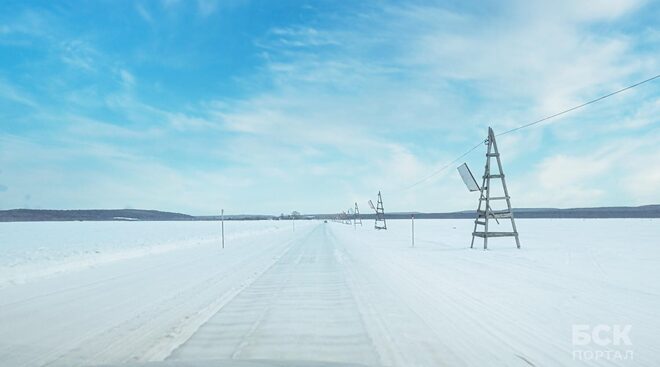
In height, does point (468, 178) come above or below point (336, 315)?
above

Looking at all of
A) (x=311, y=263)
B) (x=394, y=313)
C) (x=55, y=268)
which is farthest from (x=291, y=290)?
(x=55, y=268)

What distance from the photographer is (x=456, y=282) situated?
10562 mm

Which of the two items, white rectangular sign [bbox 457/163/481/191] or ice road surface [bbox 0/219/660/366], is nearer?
ice road surface [bbox 0/219/660/366]

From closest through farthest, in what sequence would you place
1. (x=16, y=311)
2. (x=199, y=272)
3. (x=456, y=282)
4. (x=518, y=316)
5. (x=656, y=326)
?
(x=656, y=326)
(x=518, y=316)
(x=16, y=311)
(x=456, y=282)
(x=199, y=272)

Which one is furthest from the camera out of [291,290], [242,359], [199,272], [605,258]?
[605,258]

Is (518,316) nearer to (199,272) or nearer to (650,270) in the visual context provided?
(650,270)

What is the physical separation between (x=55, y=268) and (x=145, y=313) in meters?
9.16

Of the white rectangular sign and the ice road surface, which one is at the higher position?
the white rectangular sign

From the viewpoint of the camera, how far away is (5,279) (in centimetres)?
1165

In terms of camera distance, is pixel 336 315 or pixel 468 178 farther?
pixel 468 178

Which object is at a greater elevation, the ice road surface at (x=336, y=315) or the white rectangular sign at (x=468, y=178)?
the white rectangular sign at (x=468, y=178)

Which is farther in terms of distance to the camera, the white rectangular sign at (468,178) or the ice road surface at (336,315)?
the white rectangular sign at (468,178)

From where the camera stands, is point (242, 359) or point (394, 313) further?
point (394, 313)

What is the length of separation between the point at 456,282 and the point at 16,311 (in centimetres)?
882
